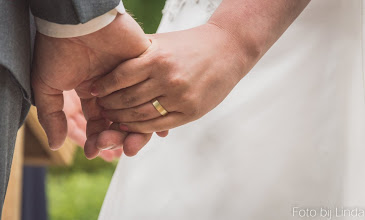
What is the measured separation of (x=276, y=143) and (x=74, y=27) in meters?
0.56

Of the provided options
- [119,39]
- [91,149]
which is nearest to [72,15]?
[119,39]

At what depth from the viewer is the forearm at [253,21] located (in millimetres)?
1145

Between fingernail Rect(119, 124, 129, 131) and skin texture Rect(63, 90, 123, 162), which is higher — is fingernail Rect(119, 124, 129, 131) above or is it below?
above

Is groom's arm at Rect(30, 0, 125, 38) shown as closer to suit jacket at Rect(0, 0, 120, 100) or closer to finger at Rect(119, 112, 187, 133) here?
suit jacket at Rect(0, 0, 120, 100)

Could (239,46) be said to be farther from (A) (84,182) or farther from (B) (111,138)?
(A) (84,182)

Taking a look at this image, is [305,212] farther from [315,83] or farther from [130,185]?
[130,185]

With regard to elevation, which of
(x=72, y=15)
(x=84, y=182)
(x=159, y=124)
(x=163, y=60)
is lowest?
(x=84, y=182)

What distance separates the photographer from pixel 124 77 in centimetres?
107

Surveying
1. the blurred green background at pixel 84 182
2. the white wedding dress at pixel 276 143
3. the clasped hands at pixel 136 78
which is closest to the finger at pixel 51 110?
the clasped hands at pixel 136 78

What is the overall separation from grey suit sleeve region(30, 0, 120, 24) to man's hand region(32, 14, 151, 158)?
8cm

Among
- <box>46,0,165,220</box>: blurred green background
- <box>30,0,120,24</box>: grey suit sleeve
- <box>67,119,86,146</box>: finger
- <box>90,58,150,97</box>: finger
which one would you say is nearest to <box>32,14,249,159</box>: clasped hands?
<box>90,58,150,97</box>: finger

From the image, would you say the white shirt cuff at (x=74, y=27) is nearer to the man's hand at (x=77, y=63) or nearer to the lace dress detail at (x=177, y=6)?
the man's hand at (x=77, y=63)

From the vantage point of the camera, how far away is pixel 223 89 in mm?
1138

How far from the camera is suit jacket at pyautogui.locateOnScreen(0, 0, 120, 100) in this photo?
820 mm
